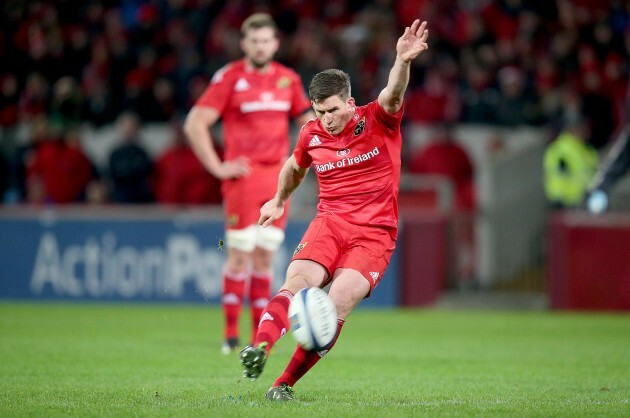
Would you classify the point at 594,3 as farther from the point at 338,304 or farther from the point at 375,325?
the point at 338,304

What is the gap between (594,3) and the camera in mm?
20844

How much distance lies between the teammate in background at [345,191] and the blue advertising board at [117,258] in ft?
29.4

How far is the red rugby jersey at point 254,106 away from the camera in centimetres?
1080

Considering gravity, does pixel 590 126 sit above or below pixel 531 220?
above

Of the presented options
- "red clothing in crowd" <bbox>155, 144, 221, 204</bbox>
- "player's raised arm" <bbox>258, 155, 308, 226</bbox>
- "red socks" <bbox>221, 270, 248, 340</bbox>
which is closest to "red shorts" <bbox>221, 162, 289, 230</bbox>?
"red socks" <bbox>221, 270, 248, 340</bbox>

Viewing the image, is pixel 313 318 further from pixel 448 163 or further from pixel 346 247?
pixel 448 163

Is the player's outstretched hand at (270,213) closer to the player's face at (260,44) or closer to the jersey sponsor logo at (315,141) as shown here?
the jersey sponsor logo at (315,141)

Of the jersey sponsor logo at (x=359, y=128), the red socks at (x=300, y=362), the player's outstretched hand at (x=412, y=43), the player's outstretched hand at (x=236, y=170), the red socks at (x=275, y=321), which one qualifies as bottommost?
the red socks at (x=300, y=362)

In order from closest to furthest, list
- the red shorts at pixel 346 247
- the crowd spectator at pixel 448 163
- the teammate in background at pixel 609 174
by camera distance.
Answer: the red shorts at pixel 346 247, the teammate in background at pixel 609 174, the crowd spectator at pixel 448 163

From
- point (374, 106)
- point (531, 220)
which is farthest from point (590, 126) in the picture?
point (374, 106)

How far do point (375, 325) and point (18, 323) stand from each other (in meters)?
4.26

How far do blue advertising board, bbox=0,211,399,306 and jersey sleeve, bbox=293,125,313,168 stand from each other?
348 inches

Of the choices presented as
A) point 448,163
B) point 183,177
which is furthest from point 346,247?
point 183,177

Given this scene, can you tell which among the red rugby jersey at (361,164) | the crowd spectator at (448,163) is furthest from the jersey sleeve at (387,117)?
the crowd spectator at (448,163)
